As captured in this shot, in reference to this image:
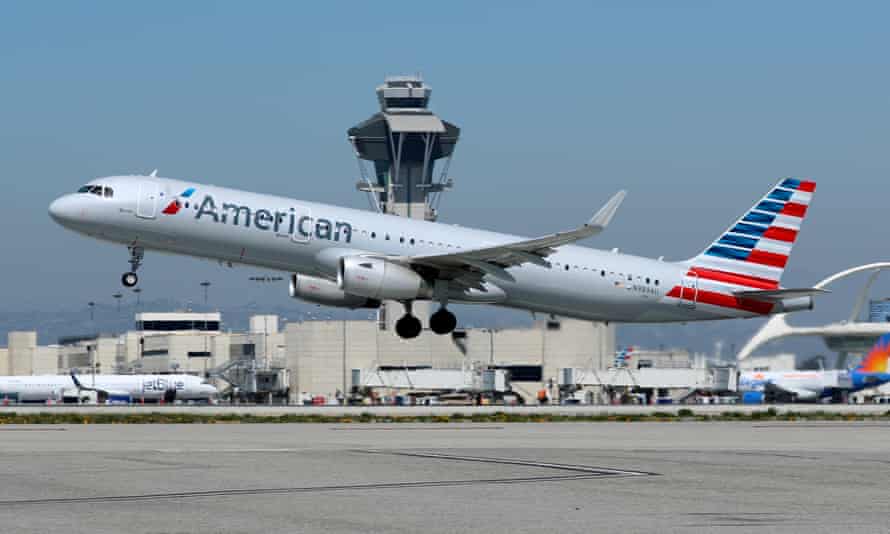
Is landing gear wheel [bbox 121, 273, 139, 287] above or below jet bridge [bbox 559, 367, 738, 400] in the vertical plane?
above

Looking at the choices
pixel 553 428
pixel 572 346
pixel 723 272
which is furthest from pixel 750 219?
pixel 572 346

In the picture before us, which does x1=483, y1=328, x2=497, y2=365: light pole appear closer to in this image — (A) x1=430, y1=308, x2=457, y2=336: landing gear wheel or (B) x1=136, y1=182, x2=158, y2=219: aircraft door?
(A) x1=430, y1=308, x2=457, y2=336: landing gear wheel

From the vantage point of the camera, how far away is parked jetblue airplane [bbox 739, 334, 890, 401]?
83.6m

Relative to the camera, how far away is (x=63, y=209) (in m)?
→ 47.9

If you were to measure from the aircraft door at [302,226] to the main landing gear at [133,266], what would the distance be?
18.9 ft

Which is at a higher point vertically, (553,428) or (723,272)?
(723,272)

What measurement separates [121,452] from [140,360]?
15993 centimetres

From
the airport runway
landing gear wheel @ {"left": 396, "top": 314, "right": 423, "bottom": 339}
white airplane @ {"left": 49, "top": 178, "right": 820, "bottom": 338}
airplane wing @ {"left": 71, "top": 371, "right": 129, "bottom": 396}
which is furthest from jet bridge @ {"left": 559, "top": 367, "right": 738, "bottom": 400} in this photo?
the airport runway

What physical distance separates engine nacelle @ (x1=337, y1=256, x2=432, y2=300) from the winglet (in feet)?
24.8

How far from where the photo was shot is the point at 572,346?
139 metres

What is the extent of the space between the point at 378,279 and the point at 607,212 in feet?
28.3

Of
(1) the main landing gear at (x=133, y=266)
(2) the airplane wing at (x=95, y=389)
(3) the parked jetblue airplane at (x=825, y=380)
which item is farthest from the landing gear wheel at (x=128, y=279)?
(2) the airplane wing at (x=95, y=389)

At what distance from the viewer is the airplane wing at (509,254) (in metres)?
46.1

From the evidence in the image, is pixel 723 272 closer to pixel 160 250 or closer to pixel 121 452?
pixel 160 250
